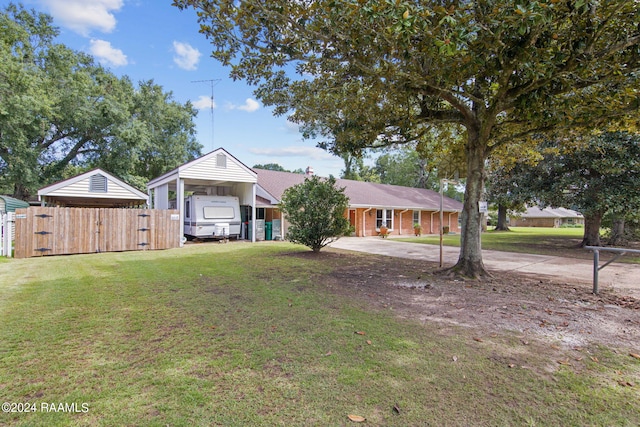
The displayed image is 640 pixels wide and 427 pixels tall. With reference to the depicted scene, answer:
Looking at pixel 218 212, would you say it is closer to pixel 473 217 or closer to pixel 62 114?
pixel 473 217

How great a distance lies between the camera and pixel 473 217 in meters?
7.97

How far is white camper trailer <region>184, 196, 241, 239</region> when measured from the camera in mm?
17000

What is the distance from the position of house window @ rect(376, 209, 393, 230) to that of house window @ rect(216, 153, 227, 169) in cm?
1220

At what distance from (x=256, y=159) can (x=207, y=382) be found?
223ft

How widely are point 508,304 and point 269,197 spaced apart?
51.5 ft

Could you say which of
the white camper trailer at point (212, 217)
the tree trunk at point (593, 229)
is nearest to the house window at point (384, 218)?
the white camper trailer at point (212, 217)

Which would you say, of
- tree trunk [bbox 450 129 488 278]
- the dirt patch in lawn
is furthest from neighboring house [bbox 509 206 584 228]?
the dirt patch in lawn

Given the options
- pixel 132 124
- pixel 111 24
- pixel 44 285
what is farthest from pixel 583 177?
pixel 132 124

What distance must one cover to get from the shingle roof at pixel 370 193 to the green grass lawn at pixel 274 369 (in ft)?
48.3

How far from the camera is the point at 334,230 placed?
1191cm

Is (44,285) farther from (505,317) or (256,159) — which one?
(256,159)

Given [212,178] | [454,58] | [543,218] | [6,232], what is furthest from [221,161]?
[543,218]

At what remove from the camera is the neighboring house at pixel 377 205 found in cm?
2050

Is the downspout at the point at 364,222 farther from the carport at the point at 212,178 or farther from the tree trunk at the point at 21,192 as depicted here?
the tree trunk at the point at 21,192
